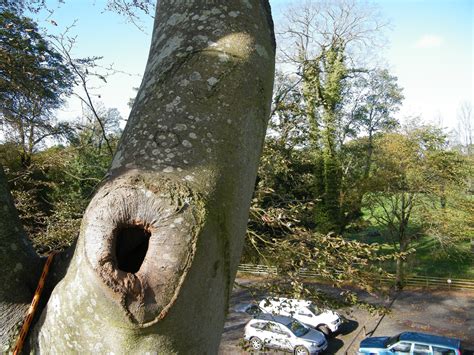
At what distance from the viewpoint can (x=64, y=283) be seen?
121cm

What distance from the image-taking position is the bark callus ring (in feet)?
3.49

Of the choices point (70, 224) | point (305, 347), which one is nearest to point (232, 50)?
point (70, 224)

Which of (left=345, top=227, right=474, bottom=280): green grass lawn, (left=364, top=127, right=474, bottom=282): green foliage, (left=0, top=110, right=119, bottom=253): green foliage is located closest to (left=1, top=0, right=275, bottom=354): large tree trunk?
(left=0, top=110, right=119, bottom=253): green foliage

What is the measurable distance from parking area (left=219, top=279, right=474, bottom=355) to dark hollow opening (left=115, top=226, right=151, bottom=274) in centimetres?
1055

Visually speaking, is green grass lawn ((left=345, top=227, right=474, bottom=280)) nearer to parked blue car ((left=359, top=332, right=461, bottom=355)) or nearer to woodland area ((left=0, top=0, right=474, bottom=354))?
woodland area ((left=0, top=0, right=474, bottom=354))

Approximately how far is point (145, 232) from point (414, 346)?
10885 millimetres

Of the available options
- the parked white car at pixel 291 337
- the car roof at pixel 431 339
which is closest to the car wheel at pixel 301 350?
the parked white car at pixel 291 337

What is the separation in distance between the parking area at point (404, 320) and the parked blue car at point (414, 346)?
735 mm

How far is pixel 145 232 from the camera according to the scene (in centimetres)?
122

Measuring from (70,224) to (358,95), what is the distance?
19.7 meters

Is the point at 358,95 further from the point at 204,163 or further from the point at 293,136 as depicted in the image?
the point at 204,163

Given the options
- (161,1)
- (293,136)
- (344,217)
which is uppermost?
(293,136)

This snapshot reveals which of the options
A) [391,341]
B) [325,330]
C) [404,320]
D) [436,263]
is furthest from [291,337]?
[436,263]

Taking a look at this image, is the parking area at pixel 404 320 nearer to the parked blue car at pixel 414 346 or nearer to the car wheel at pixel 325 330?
the car wheel at pixel 325 330
